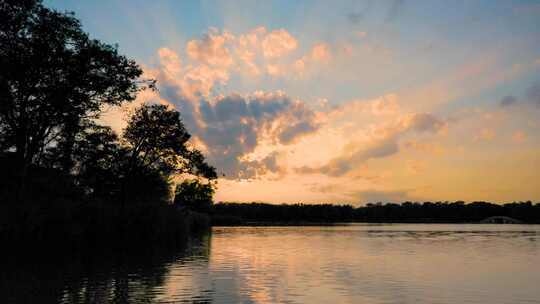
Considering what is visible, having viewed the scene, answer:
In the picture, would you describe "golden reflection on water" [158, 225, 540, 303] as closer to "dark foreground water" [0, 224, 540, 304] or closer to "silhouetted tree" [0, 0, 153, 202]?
"dark foreground water" [0, 224, 540, 304]

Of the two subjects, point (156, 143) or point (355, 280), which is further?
point (156, 143)

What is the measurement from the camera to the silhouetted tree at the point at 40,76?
40812mm

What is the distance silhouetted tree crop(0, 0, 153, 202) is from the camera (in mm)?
40812

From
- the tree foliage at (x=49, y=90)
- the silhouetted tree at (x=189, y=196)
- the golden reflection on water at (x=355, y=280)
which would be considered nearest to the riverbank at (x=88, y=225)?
the tree foliage at (x=49, y=90)

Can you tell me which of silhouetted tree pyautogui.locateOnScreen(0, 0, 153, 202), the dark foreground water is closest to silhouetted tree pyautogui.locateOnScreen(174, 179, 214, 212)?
silhouetted tree pyautogui.locateOnScreen(0, 0, 153, 202)

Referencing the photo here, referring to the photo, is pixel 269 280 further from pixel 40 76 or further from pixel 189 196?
pixel 189 196

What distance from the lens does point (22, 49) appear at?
135ft

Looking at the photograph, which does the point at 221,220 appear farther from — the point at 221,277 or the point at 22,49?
the point at 221,277

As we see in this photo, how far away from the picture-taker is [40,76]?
41938 millimetres

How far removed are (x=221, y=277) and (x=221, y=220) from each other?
16276cm

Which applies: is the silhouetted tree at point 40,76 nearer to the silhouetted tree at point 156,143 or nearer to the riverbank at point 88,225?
the riverbank at point 88,225

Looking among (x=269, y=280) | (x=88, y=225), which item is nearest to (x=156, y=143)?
(x=88, y=225)

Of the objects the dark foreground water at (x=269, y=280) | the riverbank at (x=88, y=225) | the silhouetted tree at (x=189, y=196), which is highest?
the silhouetted tree at (x=189, y=196)

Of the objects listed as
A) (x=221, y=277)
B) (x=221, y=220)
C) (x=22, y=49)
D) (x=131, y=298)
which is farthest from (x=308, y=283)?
(x=221, y=220)
